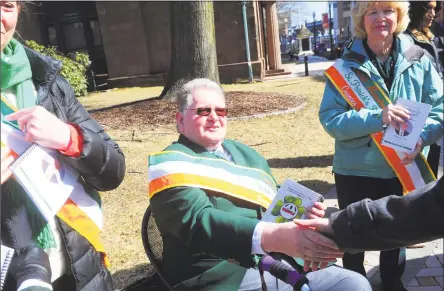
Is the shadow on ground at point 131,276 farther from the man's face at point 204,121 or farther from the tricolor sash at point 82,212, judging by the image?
the tricolor sash at point 82,212

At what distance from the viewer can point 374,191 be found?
2.88 m

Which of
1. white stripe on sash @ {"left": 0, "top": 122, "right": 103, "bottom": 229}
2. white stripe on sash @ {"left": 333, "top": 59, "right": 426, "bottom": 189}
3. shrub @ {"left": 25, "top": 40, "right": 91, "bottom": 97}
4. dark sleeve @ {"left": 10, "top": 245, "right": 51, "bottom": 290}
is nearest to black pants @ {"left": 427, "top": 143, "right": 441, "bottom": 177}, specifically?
white stripe on sash @ {"left": 333, "top": 59, "right": 426, "bottom": 189}

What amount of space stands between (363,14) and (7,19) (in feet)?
7.19

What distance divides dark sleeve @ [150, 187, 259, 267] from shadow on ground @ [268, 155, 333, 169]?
4300 mm

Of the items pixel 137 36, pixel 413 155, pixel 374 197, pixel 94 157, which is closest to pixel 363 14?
pixel 413 155

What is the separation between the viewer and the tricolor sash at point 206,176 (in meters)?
2.00

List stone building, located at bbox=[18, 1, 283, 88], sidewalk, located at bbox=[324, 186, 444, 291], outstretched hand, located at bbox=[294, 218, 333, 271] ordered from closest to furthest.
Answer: outstretched hand, located at bbox=[294, 218, 333, 271], sidewalk, located at bbox=[324, 186, 444, 291], stone building, located at bbox=[18, 1, 283, 88]

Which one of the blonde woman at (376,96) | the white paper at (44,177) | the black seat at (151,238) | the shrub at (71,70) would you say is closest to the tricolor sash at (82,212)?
the white paper at (44,177)

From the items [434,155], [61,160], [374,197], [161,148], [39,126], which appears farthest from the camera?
[161,148]

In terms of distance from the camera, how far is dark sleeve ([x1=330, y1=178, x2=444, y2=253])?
60.4 inches

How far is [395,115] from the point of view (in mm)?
2572

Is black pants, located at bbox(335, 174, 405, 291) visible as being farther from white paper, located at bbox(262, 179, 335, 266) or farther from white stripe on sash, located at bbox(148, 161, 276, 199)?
white paper, located at bbox(262, 179, 335, 266)

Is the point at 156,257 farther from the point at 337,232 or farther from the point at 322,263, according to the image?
the point at 337,232

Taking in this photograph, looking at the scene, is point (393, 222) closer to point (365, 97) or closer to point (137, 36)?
point (365, 97)
